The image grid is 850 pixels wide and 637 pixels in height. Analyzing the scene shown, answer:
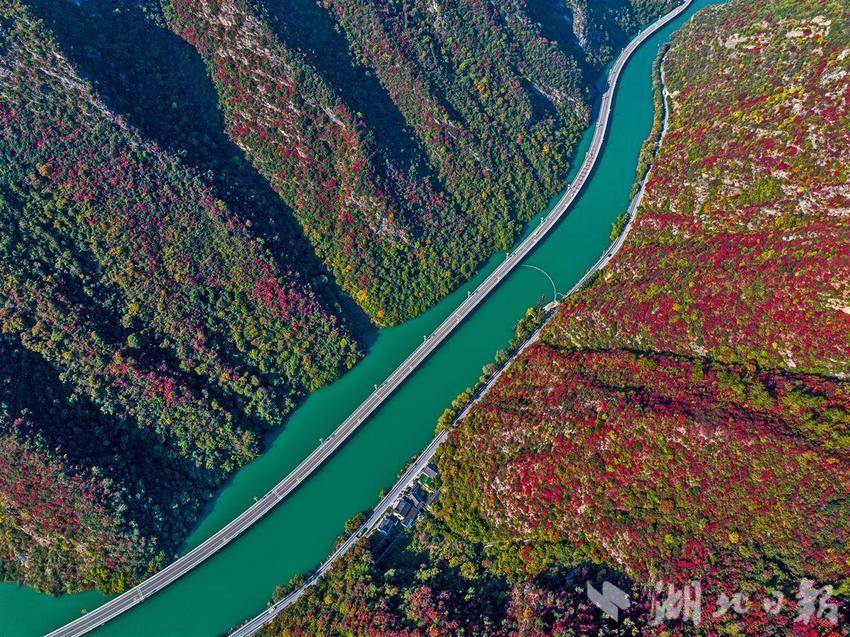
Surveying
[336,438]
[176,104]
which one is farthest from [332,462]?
[176,104]

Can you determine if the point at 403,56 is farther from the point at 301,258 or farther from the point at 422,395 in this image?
the point at 422,395

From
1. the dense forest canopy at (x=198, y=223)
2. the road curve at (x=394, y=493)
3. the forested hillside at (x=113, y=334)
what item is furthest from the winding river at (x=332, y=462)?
the forested hillside at (x=113, y=334)

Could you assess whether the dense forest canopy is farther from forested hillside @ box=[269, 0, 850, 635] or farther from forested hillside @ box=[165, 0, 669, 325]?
forested hillside @ box=[269, 0, 850, 635]

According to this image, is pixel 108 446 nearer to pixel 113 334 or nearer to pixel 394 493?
pixel 113 334

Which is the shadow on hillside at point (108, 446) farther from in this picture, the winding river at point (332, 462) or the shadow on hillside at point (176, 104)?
the shadow on hillside at point (176, 104)

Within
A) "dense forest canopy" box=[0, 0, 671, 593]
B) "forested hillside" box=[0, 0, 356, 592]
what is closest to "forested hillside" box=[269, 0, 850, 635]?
"dense forest canopy" box=[0, 0, 671, 593]
